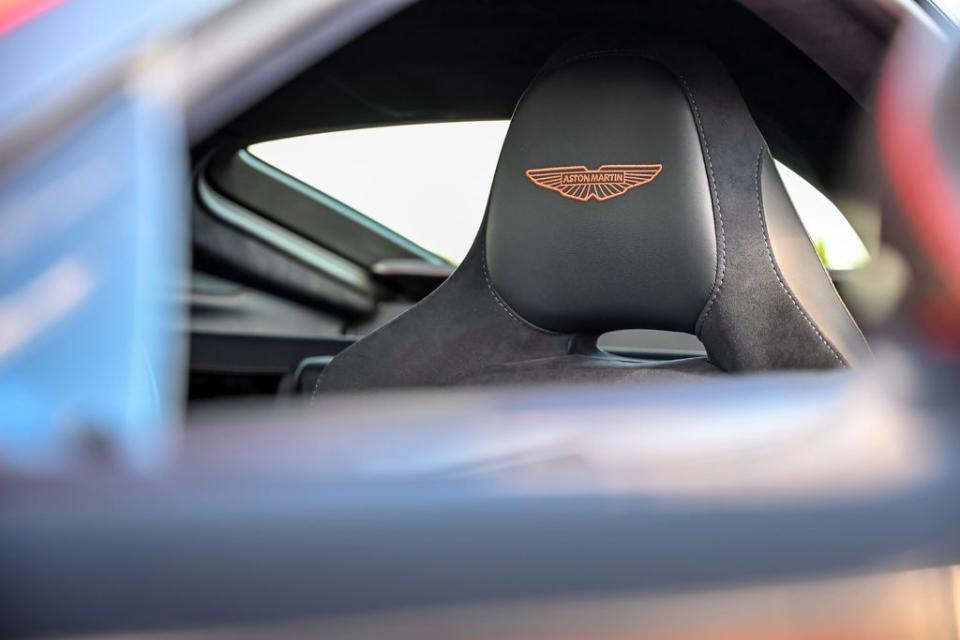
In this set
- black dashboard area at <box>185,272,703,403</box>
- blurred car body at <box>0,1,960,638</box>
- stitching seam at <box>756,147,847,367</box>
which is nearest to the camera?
blurred car body at <box>0,1,960,638</box>

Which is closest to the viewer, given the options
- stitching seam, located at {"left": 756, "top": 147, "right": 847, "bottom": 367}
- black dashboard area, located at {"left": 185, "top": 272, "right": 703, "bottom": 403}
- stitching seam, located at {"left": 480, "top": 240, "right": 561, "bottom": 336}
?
stitching seam, located at {"left": 756, "top": 147, "right": 847, "bottom": 367}

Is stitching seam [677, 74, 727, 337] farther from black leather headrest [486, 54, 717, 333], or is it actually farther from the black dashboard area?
the black dashboard area

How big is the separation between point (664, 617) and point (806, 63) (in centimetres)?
166

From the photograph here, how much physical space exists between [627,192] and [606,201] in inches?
1.6

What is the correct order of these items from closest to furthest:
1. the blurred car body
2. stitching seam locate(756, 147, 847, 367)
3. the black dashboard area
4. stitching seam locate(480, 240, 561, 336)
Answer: the blurred car body < stitching seam locate(756, 147, 847, 367) < stitching seam locate(480, 240, 561, 336) < the black dashboard area

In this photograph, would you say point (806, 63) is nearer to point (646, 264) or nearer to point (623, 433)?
point (646, 264)

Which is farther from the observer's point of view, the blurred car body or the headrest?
the headrest

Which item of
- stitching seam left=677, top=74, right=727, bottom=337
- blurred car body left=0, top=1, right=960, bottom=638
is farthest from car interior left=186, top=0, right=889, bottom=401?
blurred car body left=0, top=1, right=960, bottom=638

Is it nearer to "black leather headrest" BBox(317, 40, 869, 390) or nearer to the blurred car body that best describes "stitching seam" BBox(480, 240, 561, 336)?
"black leather headrest" BBox(317, 40, 869, 390)

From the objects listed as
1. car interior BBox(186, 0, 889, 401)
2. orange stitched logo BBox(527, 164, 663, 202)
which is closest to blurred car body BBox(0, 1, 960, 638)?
car interior BBox(186, 0, 889, 401)

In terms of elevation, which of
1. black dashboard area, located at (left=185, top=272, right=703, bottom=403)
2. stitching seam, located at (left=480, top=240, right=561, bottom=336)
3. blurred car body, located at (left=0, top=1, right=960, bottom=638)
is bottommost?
black dashboard area, located at (left=185, top=272, right=703, bottom=403)

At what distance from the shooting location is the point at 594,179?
5.56ft

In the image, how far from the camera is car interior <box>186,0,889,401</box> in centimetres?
164

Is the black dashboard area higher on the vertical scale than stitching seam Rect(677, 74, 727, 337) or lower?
lower
